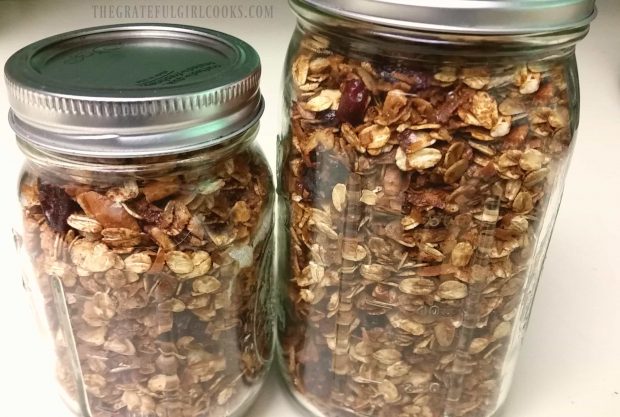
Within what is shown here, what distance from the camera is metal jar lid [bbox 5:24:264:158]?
447 millimetres

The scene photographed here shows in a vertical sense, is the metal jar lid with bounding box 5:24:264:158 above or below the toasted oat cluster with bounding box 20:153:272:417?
above

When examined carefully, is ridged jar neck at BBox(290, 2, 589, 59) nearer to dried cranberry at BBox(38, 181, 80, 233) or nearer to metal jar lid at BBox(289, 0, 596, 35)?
metal jar lid at BBox(289, 0, 596, 35)

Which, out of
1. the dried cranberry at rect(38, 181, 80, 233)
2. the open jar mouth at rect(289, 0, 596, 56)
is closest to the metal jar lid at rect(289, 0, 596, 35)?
the open jar mouth at rect(289, 0, 596, 56)

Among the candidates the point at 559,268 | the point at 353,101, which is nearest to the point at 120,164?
the point at 353,101

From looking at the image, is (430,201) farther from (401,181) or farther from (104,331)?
(104,331)

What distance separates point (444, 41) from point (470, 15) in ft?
0.08

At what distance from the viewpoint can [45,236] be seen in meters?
0.50

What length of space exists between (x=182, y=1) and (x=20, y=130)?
65cm

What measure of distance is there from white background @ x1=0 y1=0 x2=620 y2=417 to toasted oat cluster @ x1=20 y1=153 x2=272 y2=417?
101 millimetres

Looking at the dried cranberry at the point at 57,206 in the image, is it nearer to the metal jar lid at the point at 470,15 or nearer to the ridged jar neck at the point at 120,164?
the ridged jar neck at the point at 120,164

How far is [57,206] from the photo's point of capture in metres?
0.49

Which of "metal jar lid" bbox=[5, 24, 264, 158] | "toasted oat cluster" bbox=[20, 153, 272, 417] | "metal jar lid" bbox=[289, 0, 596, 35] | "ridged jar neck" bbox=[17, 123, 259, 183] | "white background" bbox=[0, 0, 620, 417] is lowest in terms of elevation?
"white background" bbox=[0, 0, 620, 417]

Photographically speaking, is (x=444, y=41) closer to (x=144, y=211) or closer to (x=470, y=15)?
(x=470, y=15)

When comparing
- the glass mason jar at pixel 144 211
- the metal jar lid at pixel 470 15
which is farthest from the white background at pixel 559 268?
the metal jar lid at pixel 470 15
